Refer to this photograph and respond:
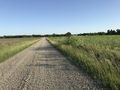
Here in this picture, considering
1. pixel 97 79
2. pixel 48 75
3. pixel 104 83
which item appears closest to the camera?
pixel 104 83

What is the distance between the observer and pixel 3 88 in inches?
272

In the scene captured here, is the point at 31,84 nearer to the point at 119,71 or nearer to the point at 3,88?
the point at 3,88

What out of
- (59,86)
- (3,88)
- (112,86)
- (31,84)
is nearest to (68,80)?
(59,86)

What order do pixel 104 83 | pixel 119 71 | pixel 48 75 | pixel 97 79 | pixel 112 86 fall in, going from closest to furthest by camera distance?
pixel 112 86, pixel 104 83, pixel 97 79, pixel 119 71, pixel 48 75

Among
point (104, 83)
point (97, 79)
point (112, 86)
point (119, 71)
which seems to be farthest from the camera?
point (119, 71)

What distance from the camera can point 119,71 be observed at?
8430 mm

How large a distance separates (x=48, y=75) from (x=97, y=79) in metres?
2.42

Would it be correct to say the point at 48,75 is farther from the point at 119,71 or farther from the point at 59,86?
the point at 119,71

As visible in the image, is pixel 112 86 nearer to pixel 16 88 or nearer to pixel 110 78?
pixel 110 78

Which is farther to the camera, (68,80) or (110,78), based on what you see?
(68,80)

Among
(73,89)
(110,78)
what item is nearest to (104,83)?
(110,78)

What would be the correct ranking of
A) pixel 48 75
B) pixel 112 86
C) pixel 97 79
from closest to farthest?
pixel 112 86
pixel 97 79
pixel 48 75

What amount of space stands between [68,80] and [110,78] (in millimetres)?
1662

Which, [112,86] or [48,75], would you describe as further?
[48,75]
